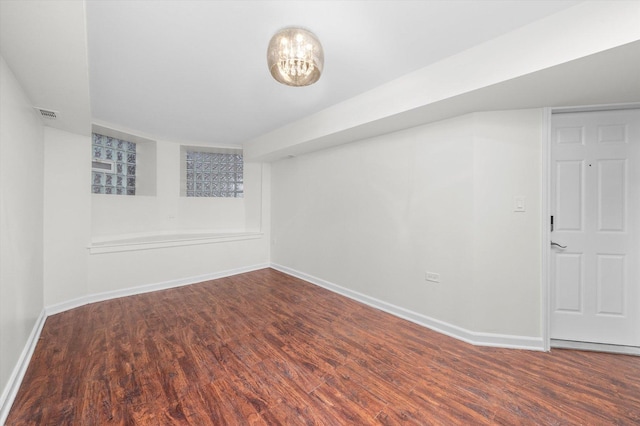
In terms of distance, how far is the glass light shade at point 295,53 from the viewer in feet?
4.73

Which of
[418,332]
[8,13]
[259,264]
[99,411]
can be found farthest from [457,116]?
[259,264]

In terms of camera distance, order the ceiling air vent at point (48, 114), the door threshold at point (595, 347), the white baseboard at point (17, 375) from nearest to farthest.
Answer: the white baseboard at point (17, 375), the door threshold at point (595, 347), the ceiling air vent at point (48, 114)

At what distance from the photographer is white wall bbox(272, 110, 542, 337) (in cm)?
214

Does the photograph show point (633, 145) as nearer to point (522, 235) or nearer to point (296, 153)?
point (522, 235)

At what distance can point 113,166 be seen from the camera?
12.7 feet

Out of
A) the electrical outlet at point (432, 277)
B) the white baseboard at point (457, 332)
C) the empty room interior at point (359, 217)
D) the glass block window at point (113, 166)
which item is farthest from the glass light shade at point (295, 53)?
the glass block window at point (113, 166)

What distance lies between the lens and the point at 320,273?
3.83 meters

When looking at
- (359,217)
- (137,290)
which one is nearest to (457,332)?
(359,217)

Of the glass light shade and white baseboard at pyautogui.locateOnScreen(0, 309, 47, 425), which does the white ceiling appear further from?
white baseboard at pyautogui.locateOnScreen(0, 309, 47, 425)

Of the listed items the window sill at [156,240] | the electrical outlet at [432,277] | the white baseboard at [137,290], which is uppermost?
the window sill at [156,240]

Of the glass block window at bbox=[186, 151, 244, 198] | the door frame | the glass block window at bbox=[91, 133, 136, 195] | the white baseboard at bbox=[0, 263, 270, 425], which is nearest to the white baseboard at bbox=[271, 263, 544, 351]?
the door frame

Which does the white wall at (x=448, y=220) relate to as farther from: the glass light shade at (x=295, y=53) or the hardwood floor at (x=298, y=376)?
the glass light shade at (x=295, y=53)

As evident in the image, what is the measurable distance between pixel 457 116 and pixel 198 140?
4.12 metres

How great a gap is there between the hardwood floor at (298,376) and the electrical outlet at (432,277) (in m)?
0.51
